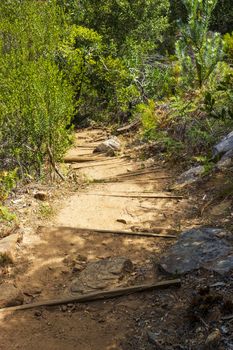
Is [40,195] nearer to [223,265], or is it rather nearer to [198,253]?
[198,253]

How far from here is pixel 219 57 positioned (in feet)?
34.8

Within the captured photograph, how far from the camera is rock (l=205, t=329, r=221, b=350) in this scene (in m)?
3.24

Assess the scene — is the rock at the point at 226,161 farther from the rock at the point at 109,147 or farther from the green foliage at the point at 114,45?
the green foliage at the point at 114,45

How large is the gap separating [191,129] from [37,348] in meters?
6.58

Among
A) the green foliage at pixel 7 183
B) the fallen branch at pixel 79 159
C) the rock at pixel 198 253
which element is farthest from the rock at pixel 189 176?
the fallen branch at pixel 79 159

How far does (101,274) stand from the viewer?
15.6 ft

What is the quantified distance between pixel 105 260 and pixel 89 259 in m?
0.26

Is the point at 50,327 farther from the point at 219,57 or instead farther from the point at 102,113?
the point at 102,113

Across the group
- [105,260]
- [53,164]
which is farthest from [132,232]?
[53,164]

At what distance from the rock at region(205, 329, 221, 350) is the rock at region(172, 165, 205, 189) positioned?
4.16m

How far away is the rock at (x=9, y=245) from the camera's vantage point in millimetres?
5230

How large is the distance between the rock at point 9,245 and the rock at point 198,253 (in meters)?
1.93

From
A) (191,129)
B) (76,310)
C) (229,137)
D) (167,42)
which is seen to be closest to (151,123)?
(191,129)

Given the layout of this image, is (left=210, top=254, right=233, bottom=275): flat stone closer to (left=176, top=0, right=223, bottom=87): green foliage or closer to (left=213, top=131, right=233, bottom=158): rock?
(left=213, top=131, right=233, bottom=158): rock
